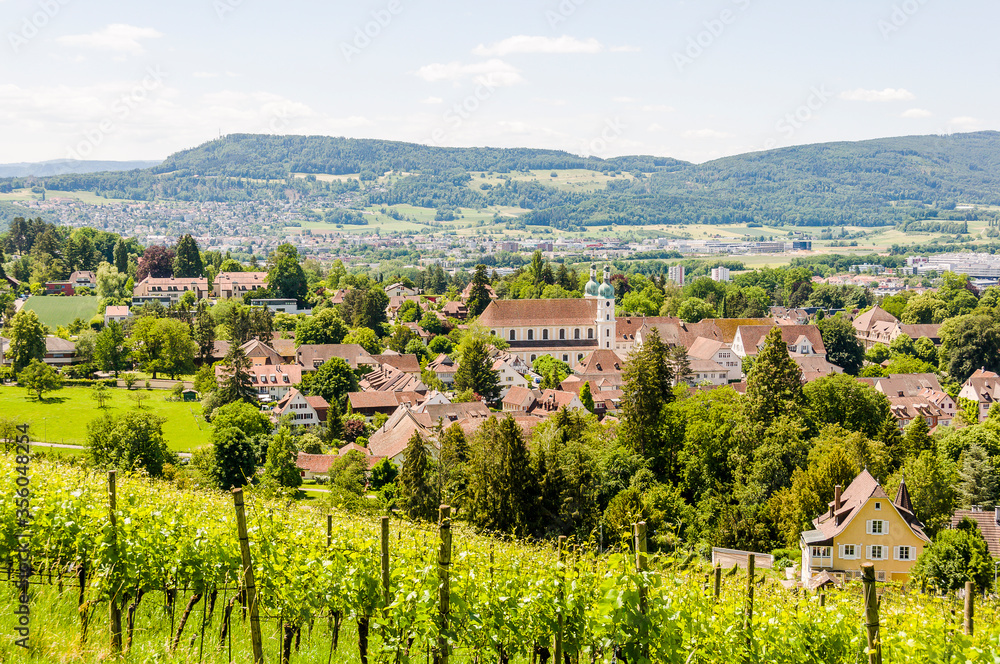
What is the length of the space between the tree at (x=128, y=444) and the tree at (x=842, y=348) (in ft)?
158

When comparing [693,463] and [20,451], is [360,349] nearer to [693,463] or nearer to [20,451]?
[693,463]

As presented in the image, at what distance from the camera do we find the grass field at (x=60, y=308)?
69.2 meters

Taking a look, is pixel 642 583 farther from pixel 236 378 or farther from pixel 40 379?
pixel 40 379

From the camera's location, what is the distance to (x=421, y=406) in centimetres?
4478

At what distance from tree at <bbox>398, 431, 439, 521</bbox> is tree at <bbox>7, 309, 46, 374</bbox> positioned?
35.4 m

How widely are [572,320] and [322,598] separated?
58074mm

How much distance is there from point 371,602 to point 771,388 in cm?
2438

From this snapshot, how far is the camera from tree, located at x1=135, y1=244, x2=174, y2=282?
8925 cm

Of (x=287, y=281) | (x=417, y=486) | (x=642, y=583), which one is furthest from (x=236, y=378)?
(x=642, y=583)

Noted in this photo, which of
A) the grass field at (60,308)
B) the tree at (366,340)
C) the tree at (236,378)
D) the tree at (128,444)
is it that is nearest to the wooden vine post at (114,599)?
the tree at (128,444)

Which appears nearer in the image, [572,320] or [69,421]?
[69,421]

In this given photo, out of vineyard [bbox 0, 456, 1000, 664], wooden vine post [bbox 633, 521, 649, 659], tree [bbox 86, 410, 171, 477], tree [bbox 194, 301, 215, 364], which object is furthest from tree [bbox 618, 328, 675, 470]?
tree [bbox 194, 301, 215, 364]

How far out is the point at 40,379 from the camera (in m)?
48.0

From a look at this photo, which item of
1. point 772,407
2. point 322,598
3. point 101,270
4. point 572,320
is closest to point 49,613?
point 322,598
